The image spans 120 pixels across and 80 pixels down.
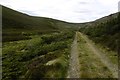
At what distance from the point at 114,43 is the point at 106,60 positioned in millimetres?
7303

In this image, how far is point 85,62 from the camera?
3178cm

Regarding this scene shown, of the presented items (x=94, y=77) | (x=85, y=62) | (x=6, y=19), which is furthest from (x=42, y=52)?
(x=6, y=19)

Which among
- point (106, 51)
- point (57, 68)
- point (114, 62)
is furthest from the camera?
point (106, 51)

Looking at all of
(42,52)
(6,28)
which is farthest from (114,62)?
(6,28)

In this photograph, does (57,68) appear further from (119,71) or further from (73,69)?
(119,71)

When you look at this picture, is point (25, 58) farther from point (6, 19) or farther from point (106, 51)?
point (6, 19)

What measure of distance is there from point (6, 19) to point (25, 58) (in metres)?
129

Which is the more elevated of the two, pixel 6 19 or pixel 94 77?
pixel 6 19

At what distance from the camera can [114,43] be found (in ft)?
128

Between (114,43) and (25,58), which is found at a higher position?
(114,43)

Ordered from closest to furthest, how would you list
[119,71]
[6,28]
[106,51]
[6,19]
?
[119,71]
[106,51]
[6,28]
[6,19]

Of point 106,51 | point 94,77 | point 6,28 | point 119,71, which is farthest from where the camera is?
point 6,28

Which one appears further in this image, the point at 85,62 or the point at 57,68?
the point at 85,62

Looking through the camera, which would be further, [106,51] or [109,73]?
[106,51]
